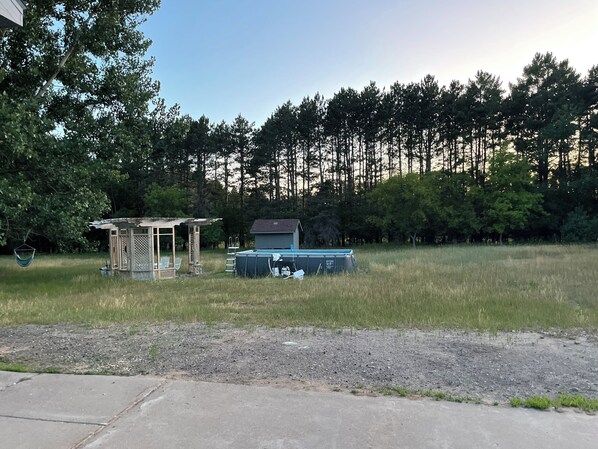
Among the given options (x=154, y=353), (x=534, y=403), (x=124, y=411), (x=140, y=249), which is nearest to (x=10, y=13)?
(x=154, y=353)

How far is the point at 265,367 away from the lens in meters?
4.62

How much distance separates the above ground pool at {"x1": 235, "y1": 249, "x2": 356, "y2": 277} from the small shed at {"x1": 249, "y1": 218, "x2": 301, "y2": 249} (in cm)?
1832

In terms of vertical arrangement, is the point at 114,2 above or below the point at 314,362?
above

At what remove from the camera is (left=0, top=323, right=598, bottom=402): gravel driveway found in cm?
416

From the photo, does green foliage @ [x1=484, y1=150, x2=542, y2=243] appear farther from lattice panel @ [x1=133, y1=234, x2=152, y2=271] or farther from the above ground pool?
lattice panel @ [x1=133, y1=234, x2=152, y2=271]

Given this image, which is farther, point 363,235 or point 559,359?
point 363,235

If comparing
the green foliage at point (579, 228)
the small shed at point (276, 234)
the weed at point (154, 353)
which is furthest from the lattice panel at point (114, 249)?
the green foliage at point (579, 228)

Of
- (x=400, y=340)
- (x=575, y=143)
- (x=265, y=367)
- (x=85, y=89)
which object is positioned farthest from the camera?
(x=575, y=143)

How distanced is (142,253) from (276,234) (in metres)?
19.3

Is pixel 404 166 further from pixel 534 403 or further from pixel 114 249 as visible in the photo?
pixel 534 403

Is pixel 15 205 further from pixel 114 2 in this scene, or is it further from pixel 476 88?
pixel 476 88

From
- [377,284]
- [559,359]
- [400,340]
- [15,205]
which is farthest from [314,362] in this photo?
[15,205]

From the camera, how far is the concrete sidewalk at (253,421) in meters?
2.87

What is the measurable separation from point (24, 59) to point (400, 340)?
644 inches
